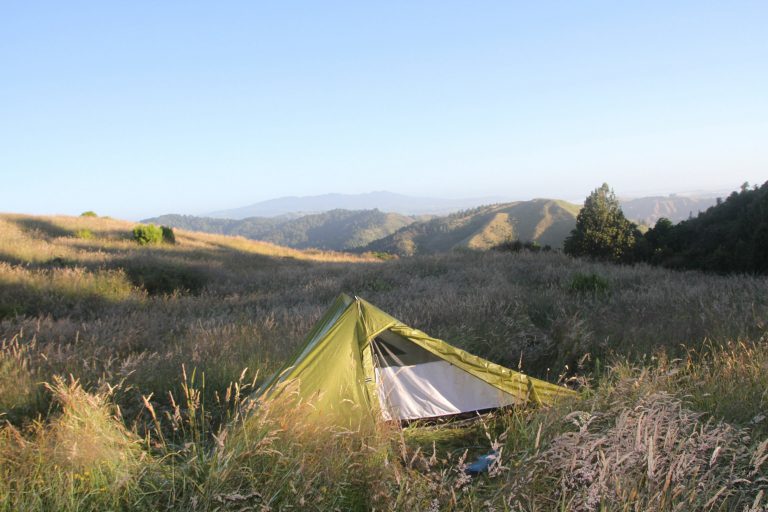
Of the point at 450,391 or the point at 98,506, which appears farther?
the point at 450,391

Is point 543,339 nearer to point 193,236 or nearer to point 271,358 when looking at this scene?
point 271,358

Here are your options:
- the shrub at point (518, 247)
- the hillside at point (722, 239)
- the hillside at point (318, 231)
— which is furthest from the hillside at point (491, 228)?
the hillside at point (722, 239)

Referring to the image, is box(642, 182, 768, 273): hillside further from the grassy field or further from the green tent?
the green tent

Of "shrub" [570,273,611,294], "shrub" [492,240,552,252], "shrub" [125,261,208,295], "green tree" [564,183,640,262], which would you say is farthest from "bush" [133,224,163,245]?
"shrub" [570,273,611,294]

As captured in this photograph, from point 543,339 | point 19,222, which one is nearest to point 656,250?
point 543,339

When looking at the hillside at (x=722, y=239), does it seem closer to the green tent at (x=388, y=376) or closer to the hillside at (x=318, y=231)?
the green tent at (x=388, y=376)

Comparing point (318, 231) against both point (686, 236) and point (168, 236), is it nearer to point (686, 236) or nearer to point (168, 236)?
point (168, 236)

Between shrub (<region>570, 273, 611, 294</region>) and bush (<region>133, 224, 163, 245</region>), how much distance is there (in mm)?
19855

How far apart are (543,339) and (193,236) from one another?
2921 centimetres

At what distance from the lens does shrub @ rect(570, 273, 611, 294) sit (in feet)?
32.4

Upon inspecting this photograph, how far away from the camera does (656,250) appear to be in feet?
56.4

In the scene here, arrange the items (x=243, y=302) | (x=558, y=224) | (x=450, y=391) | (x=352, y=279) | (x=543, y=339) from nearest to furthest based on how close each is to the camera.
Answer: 1. (x=450, y=391)
2. (x=543, y=339)
3. (x=243, y=302)
4. (x=352, y=279)
5. (x=558, y=224)

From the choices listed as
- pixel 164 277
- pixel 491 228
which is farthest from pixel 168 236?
pixel 491 228

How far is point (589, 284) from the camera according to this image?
1016 cm
